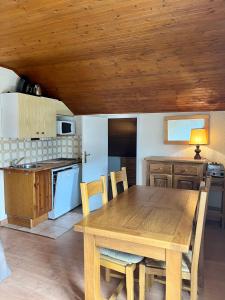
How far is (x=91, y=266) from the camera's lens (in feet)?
5.55

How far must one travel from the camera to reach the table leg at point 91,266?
168cm

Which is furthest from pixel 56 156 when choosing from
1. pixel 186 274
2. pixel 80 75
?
pixel 186 274

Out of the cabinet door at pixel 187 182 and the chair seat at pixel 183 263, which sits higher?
the cabinet door at pixel 187 182

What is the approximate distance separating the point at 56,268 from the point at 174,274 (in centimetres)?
145

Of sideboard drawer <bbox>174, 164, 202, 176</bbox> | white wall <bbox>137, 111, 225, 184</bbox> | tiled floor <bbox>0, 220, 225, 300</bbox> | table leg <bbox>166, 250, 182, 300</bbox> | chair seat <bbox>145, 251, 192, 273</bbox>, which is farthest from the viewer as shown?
white wall <bbox>137, 111, 225, 184</bbox>

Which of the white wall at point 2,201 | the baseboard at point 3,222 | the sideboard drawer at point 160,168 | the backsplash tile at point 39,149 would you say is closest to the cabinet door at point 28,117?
the backsplash tile at point 39,149

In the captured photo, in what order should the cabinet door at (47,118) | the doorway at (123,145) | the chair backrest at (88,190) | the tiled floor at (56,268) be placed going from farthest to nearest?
the doorway at (123,145)
the cabinet door at (47,118)
the tiled floor at (56,268)
the chair backrest at (88,190)

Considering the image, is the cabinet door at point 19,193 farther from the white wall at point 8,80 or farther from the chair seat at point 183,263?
the chair seat at point 183,263

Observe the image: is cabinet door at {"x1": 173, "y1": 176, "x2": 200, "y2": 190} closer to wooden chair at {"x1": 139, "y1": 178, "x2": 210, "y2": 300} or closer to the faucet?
wooden chair at {"x1": 139, "y1": 178, "x2": 210, "y2": 300}

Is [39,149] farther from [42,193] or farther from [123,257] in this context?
[123,257]

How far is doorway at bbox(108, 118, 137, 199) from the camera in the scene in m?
5.71

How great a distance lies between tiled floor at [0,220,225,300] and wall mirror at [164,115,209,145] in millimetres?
1514

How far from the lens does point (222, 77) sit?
3021 millimetres

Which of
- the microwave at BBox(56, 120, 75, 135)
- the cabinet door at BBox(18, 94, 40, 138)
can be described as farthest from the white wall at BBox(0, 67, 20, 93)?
the microwave at BBox(56, 120, 75, 135)
